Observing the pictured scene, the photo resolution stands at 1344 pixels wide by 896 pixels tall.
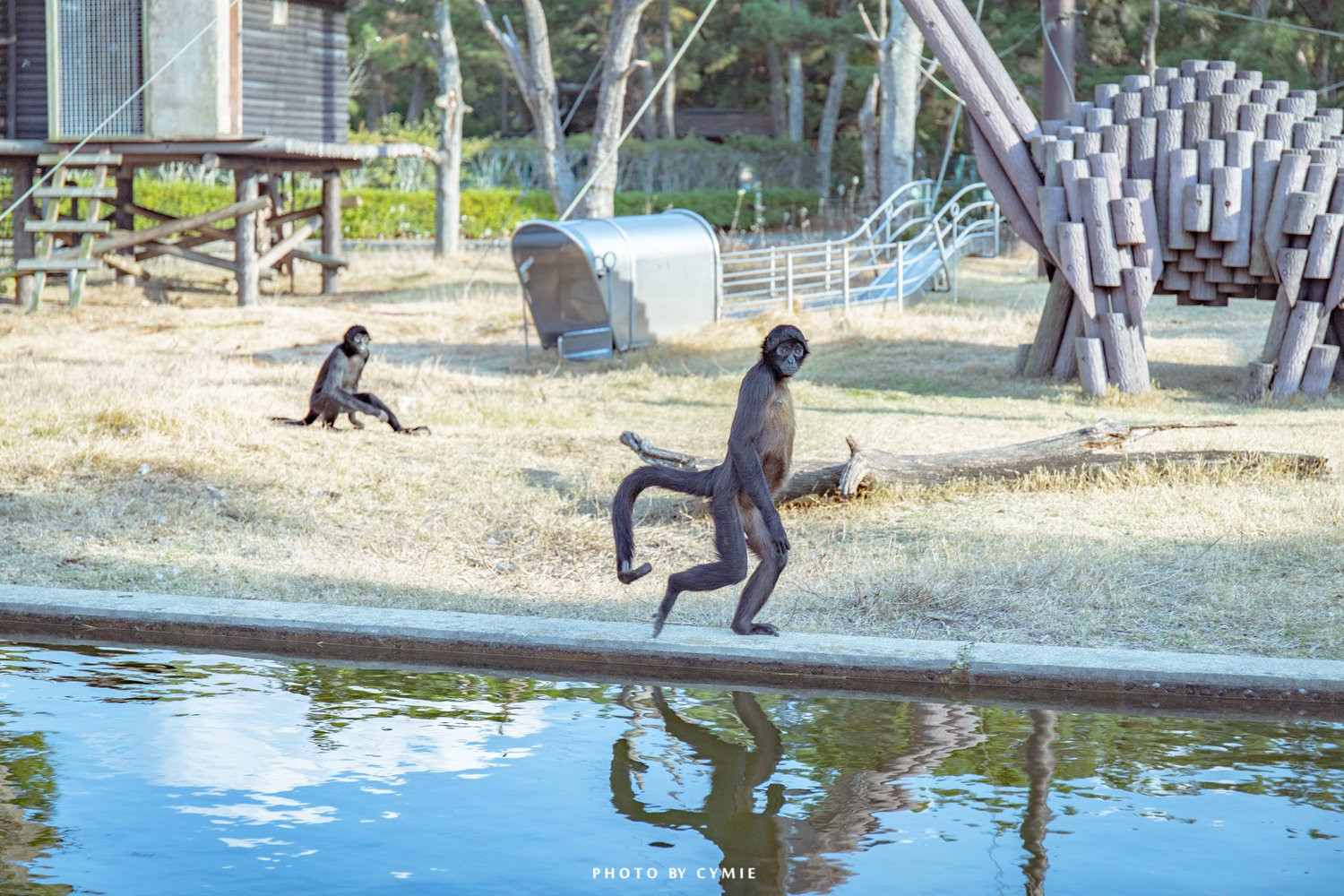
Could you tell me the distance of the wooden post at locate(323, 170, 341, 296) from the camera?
25.4 metres

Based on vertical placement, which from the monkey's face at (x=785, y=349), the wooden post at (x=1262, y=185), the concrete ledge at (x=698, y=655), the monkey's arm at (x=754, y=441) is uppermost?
the wooden post at (x=1262, y=185)

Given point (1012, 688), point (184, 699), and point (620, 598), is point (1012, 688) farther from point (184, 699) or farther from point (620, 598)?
point (184, 699)

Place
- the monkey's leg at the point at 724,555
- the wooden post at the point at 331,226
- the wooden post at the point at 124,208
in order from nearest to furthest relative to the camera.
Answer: the monkey's leg at the point at 724,555
the wooden post at the point at 124,208
the wooden post at the point at 331,226

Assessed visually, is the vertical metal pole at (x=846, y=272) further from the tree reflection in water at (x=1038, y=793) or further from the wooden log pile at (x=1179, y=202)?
the tree reflection in water at (x=1038, y=793)

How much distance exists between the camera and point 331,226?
25625mm

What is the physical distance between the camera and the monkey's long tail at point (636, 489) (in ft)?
20.0

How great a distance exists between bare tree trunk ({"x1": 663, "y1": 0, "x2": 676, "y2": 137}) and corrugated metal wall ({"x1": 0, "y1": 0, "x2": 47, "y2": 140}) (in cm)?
2297

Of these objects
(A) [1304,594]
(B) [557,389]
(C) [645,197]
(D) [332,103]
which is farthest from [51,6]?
(A) [1304,594]

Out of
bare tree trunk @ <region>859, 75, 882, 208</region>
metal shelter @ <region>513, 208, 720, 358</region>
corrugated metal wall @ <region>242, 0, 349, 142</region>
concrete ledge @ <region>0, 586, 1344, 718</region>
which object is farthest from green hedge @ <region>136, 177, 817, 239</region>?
concrete ledge @ <region>0, 586, 1344, 718</region>

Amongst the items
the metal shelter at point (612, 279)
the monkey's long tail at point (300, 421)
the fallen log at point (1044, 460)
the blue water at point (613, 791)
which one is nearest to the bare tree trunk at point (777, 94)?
the metal shelter at point (612, 279)

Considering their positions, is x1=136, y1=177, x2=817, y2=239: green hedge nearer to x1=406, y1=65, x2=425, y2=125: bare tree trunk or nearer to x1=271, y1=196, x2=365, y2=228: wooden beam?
x1=271, y1=196, x2=365, y2=228: wooden beam

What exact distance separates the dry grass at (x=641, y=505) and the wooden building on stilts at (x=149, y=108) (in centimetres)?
573

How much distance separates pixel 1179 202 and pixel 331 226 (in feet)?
53.7

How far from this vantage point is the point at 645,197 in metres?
36.9
